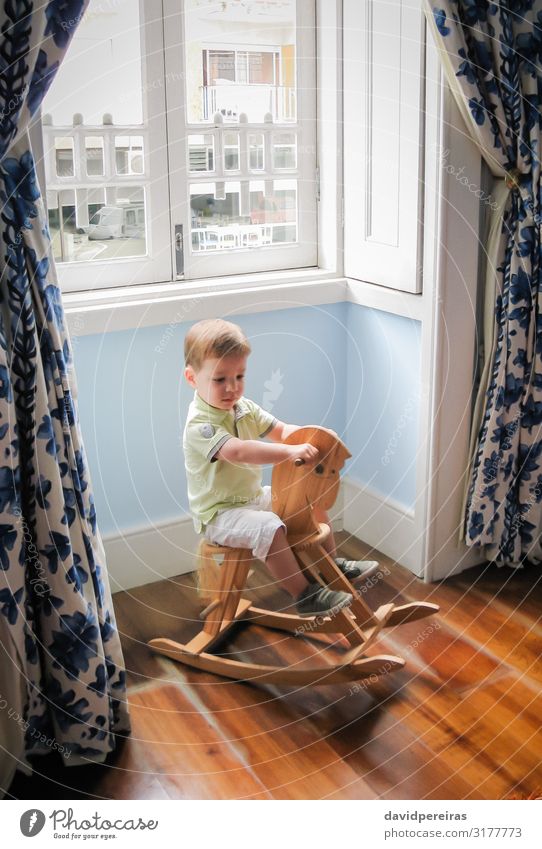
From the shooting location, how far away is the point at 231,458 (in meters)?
2.12

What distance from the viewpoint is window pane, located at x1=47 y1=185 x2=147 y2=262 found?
2.34 meters

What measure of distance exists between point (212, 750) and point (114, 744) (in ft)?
0.67

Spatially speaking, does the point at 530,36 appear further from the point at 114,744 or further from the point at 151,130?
the point at 114,744

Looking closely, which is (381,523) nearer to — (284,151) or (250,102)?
(284,151)

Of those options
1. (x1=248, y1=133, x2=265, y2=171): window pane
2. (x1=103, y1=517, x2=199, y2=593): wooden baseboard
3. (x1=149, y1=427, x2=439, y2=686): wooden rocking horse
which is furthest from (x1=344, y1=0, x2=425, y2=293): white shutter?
(x1=103, y1=517, x2=199, y2=593): wooden baseboard

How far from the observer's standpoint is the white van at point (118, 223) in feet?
7.84

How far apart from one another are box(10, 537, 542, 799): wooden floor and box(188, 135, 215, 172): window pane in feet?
3.84

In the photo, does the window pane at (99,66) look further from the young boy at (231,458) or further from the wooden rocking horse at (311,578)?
the wooden rocking horse at (311,578)

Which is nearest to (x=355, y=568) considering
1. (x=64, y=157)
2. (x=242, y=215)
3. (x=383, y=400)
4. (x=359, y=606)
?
(x=359, y=606)

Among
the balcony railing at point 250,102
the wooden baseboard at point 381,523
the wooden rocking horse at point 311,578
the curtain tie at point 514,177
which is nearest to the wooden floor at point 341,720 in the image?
the wooden rocking horse at point 311,578

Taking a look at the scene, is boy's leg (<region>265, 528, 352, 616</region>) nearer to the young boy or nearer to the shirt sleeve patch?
the young boy

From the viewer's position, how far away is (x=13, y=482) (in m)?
1.71

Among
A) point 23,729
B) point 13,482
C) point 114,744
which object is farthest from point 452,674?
point 13,482

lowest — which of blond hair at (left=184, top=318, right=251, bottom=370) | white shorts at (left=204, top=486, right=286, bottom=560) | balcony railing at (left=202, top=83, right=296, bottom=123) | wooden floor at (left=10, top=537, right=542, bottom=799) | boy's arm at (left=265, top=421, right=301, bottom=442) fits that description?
wooden floor at (left=10, top=537, right=542, bottom=799)
